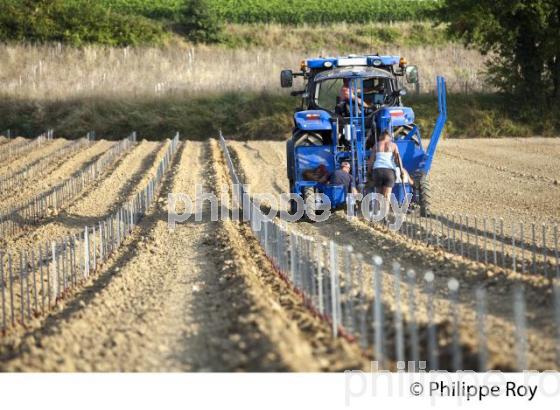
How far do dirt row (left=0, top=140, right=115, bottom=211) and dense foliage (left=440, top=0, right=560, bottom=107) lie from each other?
10.9 meters

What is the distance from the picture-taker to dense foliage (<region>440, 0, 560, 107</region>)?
27.0 meters

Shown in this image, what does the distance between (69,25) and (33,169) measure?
71.7 ft

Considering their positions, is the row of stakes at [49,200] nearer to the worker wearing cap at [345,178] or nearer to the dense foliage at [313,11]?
the worker wearing cap at [345,178]

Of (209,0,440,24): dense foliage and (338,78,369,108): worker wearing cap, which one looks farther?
(209,0,440,24): dense foliage

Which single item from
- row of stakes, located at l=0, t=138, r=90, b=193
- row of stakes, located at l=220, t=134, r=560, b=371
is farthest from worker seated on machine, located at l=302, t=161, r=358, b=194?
row of stakes, located at l=0, t=138, r=90, b=193

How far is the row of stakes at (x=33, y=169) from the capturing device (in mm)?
17913

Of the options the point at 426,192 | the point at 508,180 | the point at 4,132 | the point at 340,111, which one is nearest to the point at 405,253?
the point at 426,192

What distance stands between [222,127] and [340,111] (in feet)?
57.8

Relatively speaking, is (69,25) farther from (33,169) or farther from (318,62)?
(318,62)

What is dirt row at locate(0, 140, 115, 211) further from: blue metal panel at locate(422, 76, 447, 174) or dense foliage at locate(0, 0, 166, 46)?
dense foliage at locate(0, 0, 166, 46)

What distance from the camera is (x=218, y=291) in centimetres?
827

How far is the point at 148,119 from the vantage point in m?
31.1

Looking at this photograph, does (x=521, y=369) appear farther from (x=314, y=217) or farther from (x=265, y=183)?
(x=265, y=183)

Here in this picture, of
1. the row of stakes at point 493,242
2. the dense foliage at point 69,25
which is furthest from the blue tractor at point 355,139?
the dense foliage at point 69,25
